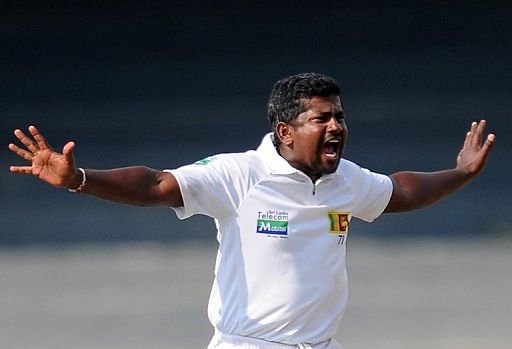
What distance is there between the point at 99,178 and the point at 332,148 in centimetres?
Result: 72

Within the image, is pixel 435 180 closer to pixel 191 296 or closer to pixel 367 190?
pixel 367 190

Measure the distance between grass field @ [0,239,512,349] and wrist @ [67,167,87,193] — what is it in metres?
3.08

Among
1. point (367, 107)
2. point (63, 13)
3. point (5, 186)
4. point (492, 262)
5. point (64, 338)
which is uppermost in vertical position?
point (63, 13)

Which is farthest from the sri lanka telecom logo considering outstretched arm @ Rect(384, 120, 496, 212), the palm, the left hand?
the left hand

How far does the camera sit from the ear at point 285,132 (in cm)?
353

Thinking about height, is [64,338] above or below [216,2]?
below

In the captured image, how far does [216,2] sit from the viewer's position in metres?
6.50

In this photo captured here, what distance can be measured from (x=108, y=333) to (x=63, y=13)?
1.80 meters

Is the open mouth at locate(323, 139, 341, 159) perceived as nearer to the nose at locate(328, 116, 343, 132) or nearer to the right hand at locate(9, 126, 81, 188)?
the nose at locate(328, 116, 343, 132)

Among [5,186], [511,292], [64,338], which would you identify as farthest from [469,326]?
[5,186]

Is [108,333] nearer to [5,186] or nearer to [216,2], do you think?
[5,186]

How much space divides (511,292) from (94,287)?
223cm

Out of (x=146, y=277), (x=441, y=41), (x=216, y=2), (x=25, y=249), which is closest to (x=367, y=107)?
(x=441, y=41)

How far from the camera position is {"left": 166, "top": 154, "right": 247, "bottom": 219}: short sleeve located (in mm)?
3400
